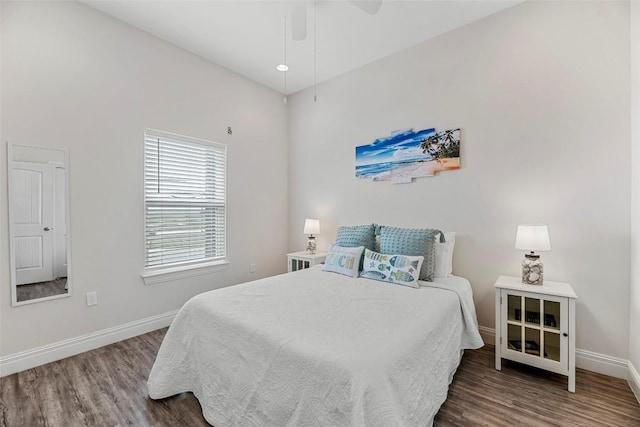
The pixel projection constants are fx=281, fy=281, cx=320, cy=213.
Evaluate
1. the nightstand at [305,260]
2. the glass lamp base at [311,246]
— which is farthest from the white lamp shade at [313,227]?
the nightstand at [305,260]

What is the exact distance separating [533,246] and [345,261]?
59.2 inches

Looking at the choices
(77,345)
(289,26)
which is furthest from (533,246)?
(77,345)

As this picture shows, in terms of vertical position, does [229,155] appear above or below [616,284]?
above

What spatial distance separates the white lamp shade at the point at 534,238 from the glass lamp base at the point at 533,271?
14cm

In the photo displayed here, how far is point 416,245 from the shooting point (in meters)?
2.54

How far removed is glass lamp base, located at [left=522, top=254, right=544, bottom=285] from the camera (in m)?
2.17

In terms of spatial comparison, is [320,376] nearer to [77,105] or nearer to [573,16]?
[77,105]

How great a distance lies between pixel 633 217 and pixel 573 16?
5.32ft

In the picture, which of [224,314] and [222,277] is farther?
[222,277]

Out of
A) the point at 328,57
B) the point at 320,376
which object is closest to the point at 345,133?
the point at 328,57

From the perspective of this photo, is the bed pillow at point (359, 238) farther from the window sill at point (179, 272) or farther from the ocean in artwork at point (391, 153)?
the window sill at point (179, 272)

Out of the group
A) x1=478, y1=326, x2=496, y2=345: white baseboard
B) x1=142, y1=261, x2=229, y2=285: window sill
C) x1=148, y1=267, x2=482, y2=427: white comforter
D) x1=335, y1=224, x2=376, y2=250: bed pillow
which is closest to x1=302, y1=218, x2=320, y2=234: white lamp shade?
x1=335, y1=224, x2=376, y2=250: bed pillow

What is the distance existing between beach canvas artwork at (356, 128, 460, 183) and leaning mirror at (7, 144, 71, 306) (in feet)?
9.53

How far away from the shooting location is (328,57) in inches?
129
